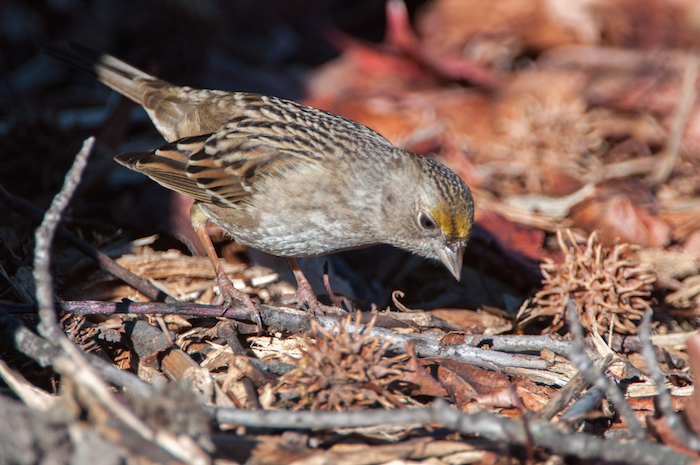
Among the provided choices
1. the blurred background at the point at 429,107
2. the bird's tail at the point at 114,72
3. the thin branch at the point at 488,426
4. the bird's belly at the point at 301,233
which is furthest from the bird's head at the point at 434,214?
the bird's tail at the point at 114,72

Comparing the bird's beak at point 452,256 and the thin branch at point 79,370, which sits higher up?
the thin branch at point 79,370

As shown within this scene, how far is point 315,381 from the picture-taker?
8.12ft

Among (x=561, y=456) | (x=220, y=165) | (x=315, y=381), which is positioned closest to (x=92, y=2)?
(x=220, y=165)

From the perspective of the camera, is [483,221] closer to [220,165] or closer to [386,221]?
[386,221]

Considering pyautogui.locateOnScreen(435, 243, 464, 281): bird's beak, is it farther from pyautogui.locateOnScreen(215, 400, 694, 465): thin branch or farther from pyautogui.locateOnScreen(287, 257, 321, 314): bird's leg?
pyautogui.locateOnScreen(215, 400, 694, 465): thin branch

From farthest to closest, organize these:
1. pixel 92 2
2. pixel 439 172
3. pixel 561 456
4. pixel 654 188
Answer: pixel 92 2 < pixel 654 188 < pixel 439 172 < pixel 561 456

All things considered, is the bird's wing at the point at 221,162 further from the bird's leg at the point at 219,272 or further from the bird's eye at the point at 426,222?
the bird's eye at the point at 426,222

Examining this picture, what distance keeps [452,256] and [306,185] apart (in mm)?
1012

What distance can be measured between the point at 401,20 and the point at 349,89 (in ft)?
2.98

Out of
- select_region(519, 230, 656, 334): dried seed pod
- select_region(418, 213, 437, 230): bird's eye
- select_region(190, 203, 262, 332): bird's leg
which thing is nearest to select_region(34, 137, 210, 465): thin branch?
select_region(190, 203, 262, 332): bird's leg

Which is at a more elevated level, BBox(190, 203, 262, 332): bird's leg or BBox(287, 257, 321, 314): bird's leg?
BBox(190, 203, 262, 332): bird's leg

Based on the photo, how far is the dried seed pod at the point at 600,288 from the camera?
3.33 meters

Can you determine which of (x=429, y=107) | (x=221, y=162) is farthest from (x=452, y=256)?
(x=429, y=107)

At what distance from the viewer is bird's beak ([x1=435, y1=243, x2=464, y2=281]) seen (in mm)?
3539
